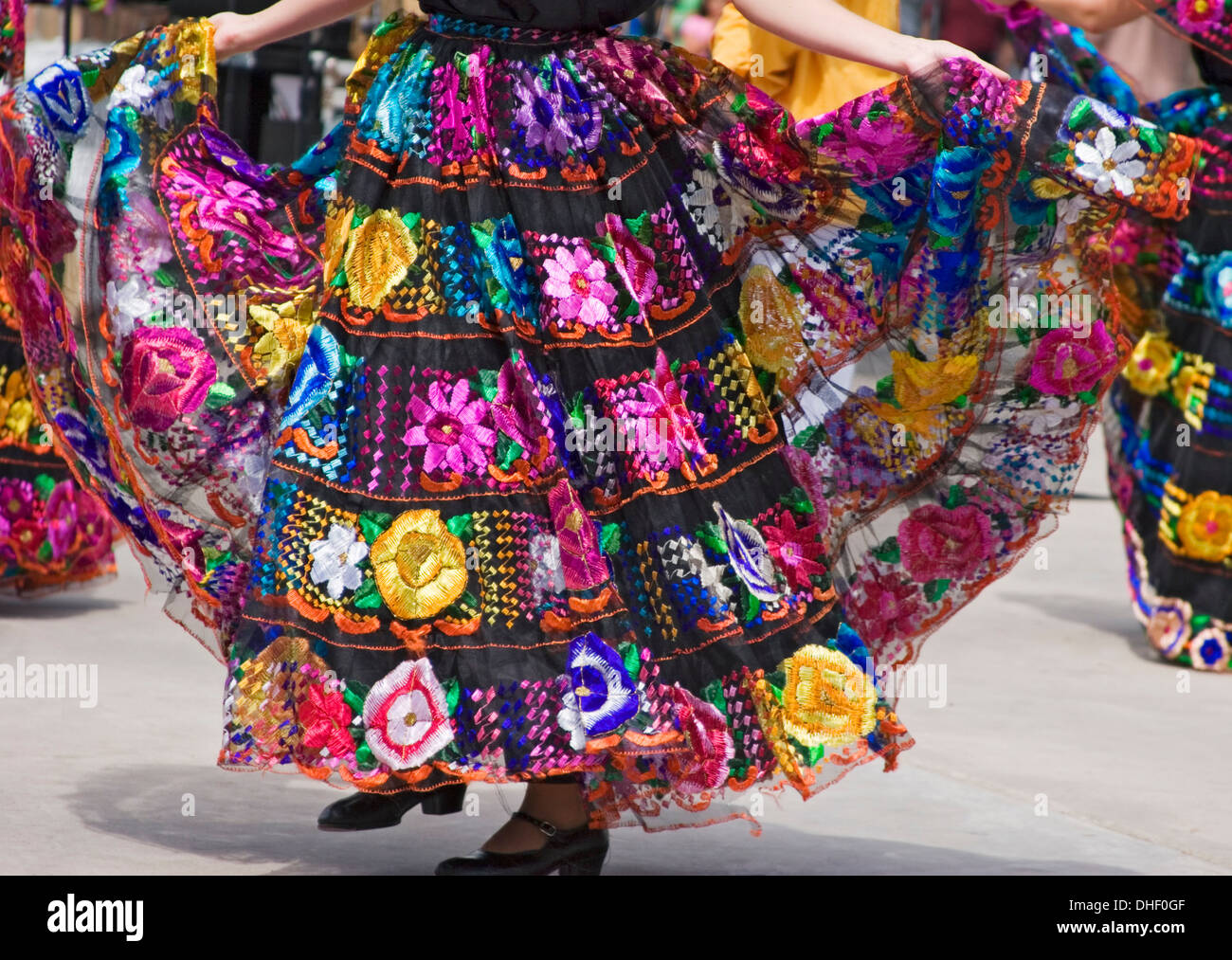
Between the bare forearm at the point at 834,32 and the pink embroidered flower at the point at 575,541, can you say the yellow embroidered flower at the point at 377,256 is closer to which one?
the pink embroidered flower at the point at 575,541

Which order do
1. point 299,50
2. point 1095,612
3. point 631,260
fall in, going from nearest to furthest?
point 631,260
point 1095,612
point 299,50

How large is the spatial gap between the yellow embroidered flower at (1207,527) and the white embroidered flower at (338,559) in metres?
3.08

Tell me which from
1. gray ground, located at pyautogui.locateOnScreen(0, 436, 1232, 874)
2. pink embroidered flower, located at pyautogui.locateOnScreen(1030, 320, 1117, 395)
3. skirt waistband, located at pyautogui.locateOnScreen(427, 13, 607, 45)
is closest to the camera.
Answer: skirt waistband, located at pyautogui.locateOnScreen(427, 13, 607, 45)

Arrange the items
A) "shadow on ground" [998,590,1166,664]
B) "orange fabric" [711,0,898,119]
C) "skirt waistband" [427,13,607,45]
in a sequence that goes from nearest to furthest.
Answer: "skirt waistband" [427,13,607,45]
"orange fabric" [711,0,898,119]
"shadow on ground" [998,590,1166,664]

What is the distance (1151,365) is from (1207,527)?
49 cm

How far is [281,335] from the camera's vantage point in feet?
10.2

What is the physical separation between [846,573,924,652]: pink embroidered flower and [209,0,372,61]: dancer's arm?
1.29 meters

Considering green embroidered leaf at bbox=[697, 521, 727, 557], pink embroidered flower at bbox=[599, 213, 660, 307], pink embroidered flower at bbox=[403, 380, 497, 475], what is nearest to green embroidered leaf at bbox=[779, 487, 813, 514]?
green embroidered leaf at bbox=[697, 521, 727, 557]

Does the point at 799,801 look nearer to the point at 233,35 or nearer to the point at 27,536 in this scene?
the point at 233,35

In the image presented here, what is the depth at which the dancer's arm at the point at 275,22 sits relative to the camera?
3.18 meters

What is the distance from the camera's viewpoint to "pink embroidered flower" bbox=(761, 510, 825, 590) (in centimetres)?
300

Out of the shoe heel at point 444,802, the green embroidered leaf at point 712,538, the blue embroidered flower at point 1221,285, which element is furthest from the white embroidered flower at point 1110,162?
the blue embroidered flower at point 1221,285

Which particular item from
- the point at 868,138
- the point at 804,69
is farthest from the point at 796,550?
the point at 804,69

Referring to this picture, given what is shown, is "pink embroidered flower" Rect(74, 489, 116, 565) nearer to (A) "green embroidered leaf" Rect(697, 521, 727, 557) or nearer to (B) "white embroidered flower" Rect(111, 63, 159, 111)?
(B) "white embroidered flower" Rect(111, 63, 159, 111)
